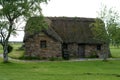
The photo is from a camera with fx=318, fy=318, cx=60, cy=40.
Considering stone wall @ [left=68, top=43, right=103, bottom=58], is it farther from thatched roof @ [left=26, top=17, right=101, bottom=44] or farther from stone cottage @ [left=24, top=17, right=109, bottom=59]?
thatched roof @ [left=26, top=17, right=101, bottom=44]

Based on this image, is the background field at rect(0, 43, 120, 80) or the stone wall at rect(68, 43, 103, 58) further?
the stone wall at rect(68, 43, 103, 58)

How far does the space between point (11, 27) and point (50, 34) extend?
34.0ft

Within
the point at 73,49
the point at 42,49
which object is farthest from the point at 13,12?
the point at 73,49

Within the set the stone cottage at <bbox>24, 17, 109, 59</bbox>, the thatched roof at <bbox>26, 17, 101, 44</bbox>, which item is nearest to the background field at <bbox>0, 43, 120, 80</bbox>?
the stone cottage at <bbox>24, 17, 109, 59</bbox>

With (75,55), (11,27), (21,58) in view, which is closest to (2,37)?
(11,27)

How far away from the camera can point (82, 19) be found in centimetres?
5997

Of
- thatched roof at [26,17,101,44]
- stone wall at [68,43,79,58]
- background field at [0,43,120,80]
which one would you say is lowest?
background field at [0,43,120,80]

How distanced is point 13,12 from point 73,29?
1854 centimetres

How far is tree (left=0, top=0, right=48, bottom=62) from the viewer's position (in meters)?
40.8

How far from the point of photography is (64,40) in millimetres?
54969

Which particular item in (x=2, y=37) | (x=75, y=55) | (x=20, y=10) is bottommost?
(x=75, y=55)

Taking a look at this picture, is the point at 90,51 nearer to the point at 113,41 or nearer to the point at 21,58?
the point at 113,41

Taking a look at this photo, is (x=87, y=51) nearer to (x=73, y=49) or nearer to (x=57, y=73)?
(x=73, y=49)

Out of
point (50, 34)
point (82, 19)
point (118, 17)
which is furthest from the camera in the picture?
point (82, 19)
